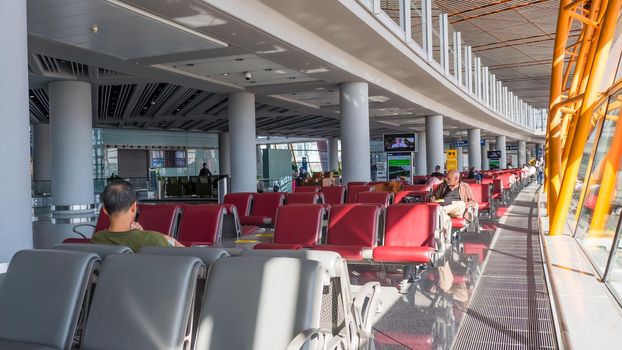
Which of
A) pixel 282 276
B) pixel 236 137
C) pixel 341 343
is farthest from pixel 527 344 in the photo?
pixel 236 137

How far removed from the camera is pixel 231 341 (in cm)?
261

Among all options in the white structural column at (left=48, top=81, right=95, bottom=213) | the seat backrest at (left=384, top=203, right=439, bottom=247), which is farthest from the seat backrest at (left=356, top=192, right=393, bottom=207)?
the white structural column at (left=48, top=81, right=95, bottom=213)

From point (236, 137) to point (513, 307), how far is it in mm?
13648

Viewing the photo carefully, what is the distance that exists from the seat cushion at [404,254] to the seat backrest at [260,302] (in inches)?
144

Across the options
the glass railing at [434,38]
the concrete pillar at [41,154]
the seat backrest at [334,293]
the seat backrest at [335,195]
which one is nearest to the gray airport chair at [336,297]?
the seat backrest at [334,293]

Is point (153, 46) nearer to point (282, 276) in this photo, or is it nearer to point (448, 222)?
point (448, 222)

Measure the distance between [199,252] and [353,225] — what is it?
13.0 ft

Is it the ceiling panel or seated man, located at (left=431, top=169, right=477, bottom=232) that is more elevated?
the ceiling panel

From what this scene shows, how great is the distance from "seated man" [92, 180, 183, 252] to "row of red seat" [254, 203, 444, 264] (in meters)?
2.77

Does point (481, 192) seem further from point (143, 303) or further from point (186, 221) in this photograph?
point (143, 303)

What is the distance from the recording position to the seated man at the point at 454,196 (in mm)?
9727

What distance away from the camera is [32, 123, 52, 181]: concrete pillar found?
29500mm

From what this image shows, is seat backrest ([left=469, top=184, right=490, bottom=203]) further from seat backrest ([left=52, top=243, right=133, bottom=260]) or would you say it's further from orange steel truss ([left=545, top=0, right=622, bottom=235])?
seat backrest ([left=52, top=243, right=133, bottom=260])

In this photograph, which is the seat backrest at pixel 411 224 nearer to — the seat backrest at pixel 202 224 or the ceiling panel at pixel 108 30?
the seat backrest at pixel 202 224
